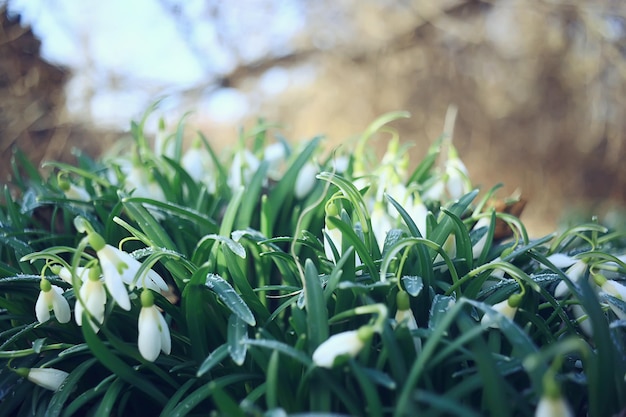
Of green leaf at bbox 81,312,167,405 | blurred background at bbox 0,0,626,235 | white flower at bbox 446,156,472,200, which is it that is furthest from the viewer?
blurred background at bbox 0,0,626,235

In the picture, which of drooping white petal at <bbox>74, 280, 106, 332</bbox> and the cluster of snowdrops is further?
drooping white petal at <bbox>74, 280, 106, 332</bbox>

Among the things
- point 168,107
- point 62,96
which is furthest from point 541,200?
point 62,96

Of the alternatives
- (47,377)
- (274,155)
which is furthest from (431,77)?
(47,377)

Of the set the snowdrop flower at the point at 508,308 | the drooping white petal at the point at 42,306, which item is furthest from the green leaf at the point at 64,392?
the snowdrop flower at the point at 508,308

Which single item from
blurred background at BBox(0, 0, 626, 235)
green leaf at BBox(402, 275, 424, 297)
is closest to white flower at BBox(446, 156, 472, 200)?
green leaf at BBox(402, 275, 424, 297)

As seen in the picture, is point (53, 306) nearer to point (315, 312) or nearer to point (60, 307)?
point (60, 307)

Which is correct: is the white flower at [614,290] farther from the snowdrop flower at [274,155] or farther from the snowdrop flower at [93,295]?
the snowdrop flower at [274,155]

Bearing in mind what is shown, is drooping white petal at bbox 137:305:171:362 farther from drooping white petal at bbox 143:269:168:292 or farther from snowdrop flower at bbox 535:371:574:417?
snowdrop flower at bbox 535:371:574:417

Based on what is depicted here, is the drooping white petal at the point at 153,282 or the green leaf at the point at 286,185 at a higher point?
the green leaf at the point at 286,185
